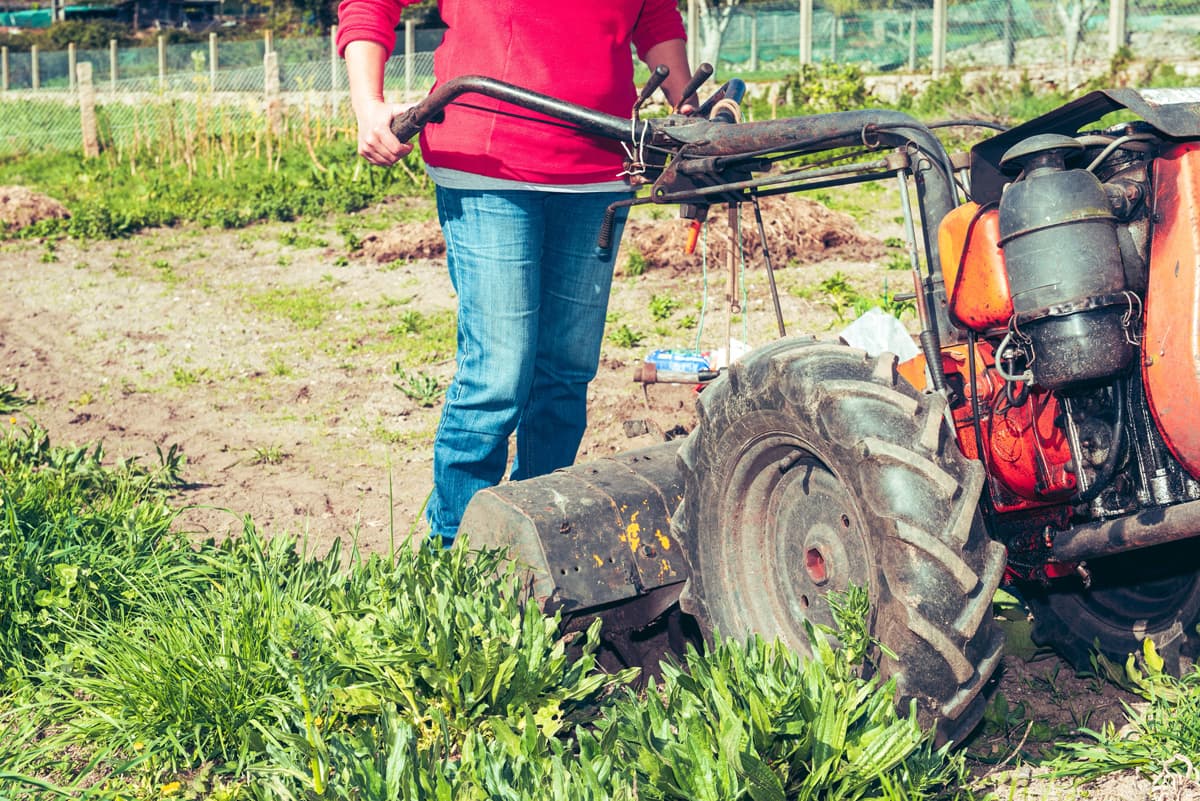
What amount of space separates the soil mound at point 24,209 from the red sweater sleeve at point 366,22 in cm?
867

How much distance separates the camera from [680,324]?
711 cm

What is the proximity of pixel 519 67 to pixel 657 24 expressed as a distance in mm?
592

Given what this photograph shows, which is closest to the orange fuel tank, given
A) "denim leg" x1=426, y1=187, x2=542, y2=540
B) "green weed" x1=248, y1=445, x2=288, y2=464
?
"denim leg" x1=426, y1=187, x2=542, y2=540

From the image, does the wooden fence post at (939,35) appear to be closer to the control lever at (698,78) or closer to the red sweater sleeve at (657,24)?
the red sweater sleeve at (657,24)

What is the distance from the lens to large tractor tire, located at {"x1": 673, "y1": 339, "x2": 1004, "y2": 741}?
235 centimetres

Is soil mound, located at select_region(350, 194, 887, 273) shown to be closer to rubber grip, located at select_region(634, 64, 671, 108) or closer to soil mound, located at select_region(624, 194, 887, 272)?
soil mound, located at select_region(624, 194, 887, 272)

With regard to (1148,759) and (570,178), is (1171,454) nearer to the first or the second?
(1148,759)

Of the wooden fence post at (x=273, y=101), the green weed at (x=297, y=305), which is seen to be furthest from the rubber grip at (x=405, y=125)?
the wooden fence post at (x=273, y=101)

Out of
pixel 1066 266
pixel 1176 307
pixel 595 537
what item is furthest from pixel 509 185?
pixel 1176 307

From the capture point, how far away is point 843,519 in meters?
2.66

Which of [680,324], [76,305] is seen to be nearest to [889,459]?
[680,324]

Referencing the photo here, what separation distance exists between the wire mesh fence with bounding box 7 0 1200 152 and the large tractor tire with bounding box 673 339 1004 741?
1396cm

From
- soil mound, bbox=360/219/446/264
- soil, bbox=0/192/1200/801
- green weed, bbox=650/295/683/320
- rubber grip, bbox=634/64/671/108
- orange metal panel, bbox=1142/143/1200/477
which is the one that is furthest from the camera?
soil mound, bbox=360/219/446/264

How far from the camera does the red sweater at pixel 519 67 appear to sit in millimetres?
3234
